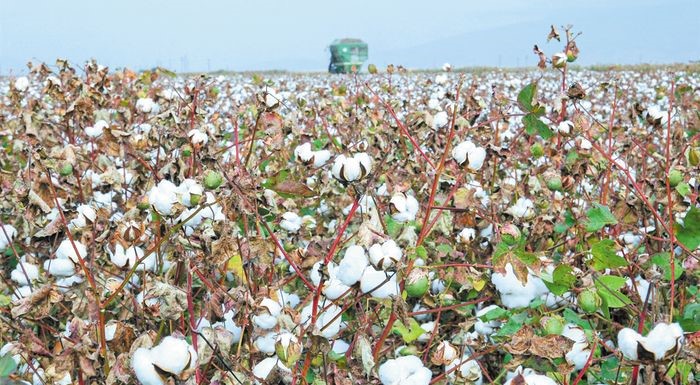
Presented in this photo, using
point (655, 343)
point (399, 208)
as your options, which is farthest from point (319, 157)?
point (655, 343)

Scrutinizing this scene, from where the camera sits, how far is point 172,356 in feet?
3.02

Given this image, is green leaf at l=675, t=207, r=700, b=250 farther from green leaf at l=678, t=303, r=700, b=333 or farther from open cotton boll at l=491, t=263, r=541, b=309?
open cotton boll at l=491, t=263, r=541, b=309

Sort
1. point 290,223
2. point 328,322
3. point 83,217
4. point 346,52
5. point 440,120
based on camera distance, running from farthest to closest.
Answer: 1. point 346,52
2. point 440,120
3. point 290,223
4. point 83,217
5. point 328,322

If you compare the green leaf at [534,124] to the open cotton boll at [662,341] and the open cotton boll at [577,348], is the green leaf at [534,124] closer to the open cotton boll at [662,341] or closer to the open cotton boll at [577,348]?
the open cotton boll at [577,348]

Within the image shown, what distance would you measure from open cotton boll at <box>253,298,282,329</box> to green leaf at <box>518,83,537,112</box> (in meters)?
0.70

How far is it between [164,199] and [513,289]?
2.34 ft

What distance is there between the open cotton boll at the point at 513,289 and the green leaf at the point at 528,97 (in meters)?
0.35

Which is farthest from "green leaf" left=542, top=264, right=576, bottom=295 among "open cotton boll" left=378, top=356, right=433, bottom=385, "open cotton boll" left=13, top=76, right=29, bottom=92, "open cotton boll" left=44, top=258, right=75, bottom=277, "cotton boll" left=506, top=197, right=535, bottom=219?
"open cotton boll" left=13, top=76, right=29, bottom=92

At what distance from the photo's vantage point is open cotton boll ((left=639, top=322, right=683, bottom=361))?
0.97 meters

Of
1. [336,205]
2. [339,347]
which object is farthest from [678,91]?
[339,347]

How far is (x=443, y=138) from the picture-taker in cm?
261

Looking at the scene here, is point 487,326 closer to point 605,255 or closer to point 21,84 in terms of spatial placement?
point 605,255

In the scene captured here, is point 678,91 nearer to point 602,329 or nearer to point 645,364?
point 602,329

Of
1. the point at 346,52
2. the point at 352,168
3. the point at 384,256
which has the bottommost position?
the point at 384,256
